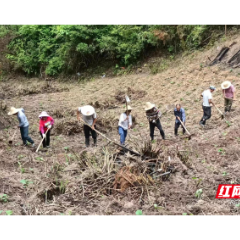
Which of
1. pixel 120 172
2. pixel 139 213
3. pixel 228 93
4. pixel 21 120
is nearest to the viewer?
pixel 139 213

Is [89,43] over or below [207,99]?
over

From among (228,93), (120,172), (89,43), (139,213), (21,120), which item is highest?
(89,43)

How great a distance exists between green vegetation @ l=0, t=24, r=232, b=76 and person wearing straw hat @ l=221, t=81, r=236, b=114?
6.58 metres

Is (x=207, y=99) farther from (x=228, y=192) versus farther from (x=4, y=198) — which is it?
(x=4, y=198)

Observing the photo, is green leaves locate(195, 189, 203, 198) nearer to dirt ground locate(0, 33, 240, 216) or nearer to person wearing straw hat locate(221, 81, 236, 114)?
dirt ground locate(0, 33, 240, 216)

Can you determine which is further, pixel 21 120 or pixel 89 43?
pixel 89 43

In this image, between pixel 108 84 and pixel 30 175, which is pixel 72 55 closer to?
pixel 108 84

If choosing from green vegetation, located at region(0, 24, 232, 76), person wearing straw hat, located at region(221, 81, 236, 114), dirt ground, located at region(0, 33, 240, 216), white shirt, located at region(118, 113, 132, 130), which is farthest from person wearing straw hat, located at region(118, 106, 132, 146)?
green vegetation, located at region(0, 24, 232, 76)

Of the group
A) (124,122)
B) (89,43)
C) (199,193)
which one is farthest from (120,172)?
(89,43)

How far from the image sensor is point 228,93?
9812 millimetres

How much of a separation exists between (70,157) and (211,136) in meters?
4.10

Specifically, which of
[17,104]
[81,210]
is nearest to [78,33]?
[17,104]

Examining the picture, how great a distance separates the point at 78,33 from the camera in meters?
18.4

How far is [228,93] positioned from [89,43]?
39.0 ft
